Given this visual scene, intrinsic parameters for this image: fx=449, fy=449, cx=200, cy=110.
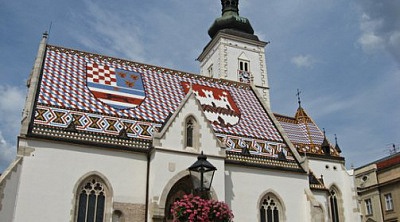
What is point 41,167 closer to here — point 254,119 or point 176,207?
point 176,207

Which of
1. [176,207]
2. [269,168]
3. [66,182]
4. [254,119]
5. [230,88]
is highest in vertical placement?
[230,88]

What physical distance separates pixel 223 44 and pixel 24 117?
2705 centimetres

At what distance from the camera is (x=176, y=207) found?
13203 millimetres

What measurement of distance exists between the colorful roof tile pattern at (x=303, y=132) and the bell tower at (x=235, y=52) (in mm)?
7481

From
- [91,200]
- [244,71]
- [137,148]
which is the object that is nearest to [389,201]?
[244,71]

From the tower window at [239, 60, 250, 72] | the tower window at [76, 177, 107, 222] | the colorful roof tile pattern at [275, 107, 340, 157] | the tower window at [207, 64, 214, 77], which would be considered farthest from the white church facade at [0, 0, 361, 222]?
the tower window at [207, 64, 214, 77]

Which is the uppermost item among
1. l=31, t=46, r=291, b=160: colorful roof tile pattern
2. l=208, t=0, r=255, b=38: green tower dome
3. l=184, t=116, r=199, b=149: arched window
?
l=208, t=0, r=255, b=38: green tower dome

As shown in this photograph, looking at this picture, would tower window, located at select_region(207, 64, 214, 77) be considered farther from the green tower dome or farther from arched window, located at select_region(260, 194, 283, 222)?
arched window, located at select_region(260, 194, 283, 222)

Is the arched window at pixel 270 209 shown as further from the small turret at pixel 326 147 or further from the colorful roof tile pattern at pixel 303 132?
the small turret at pixel 326 147

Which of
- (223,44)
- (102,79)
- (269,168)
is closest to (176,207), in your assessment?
(269,168)

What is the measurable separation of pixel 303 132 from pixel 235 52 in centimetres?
1342

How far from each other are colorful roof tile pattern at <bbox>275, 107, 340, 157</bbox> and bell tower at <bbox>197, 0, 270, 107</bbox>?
24.5 ft

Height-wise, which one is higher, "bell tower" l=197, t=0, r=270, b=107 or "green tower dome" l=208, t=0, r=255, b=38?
"green tower dome" l=208, t=0, r=255, b=38

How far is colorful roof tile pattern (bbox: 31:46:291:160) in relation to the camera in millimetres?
19375
